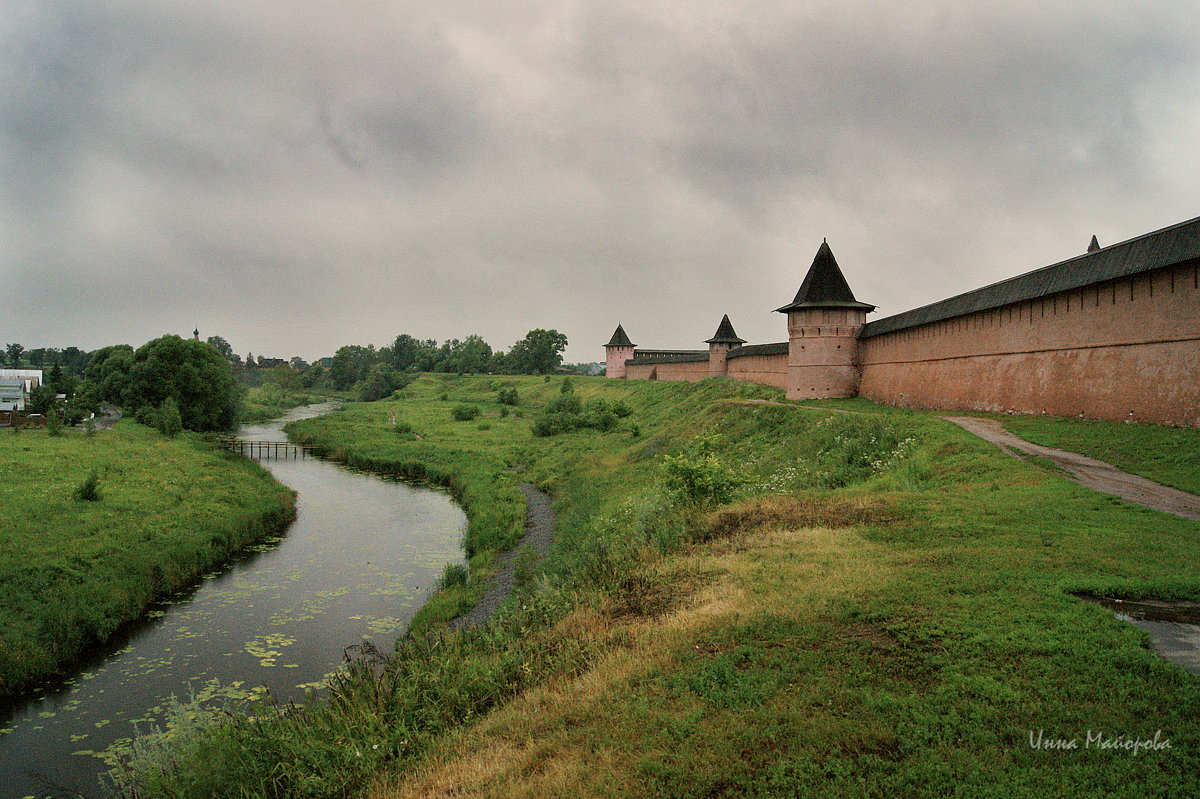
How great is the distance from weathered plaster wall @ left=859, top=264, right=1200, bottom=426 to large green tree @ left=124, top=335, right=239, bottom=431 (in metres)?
39.2

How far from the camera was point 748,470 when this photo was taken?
1705cm

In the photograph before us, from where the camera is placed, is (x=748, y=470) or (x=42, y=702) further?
(x=748, y=470)

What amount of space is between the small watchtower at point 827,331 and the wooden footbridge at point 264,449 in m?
27.4

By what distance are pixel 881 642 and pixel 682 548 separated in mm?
4183

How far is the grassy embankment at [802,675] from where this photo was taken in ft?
12.2

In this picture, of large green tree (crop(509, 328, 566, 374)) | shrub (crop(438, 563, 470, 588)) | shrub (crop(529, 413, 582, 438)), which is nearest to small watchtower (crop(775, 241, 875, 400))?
shrub (crop(529, 413, 582, 438))

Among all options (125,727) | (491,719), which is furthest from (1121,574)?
(125,727)

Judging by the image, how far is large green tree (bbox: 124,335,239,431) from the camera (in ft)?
130

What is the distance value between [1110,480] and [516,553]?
39.6 ft

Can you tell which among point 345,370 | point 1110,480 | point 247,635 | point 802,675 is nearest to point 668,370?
point 247,635

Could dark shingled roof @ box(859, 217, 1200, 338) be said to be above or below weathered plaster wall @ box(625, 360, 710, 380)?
above

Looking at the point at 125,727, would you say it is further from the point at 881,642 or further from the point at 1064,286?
the point at 1064,286

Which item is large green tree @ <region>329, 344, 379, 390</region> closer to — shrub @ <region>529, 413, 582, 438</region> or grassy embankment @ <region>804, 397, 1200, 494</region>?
shrub @ <region>529, 413, 582, 438</region>

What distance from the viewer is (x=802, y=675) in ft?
15.5
